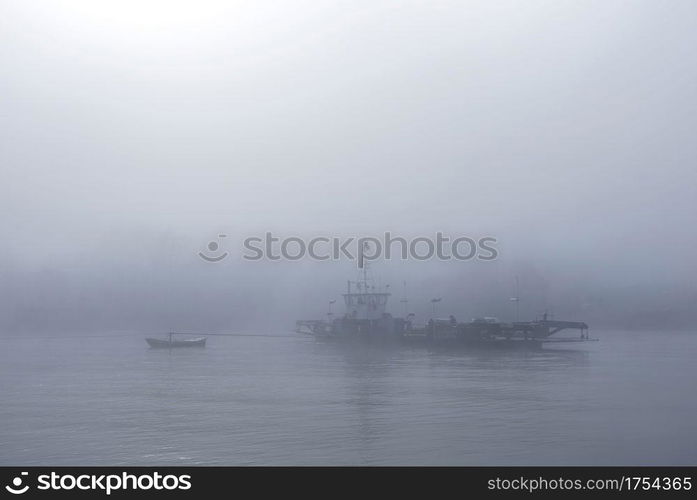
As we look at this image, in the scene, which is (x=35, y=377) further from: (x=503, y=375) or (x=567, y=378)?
(x=567, y=378)

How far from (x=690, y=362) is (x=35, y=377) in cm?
6259

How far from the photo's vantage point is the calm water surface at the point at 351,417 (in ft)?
87.2

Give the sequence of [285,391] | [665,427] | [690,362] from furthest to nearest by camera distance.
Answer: [690,362] → [285,391] → [665,427]

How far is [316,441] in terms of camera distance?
29.0m

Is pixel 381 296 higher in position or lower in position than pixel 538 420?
higher

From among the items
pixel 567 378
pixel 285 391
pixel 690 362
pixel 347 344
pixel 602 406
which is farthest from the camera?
pixel 347 344

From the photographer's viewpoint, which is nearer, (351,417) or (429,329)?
(351,417)

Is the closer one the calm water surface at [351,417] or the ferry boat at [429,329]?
the calm water surface at [351,417]

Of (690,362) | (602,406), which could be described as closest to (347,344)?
(690,362)

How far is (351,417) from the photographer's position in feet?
116

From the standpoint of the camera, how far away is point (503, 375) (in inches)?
2301

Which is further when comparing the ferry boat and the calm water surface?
the ferry boat

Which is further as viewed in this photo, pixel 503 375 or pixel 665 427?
pixel 503 375

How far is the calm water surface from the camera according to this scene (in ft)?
87.2
